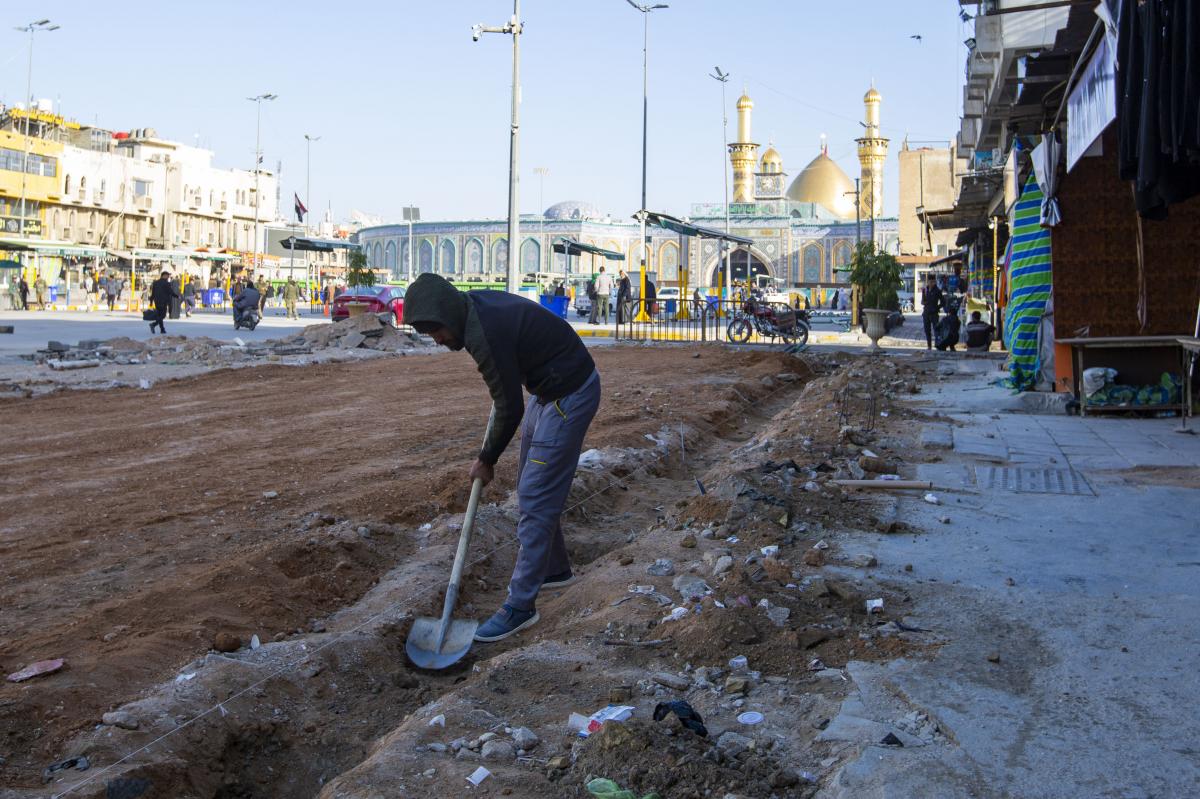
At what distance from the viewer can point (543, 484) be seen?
16.2 ft

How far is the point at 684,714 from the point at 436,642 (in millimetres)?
1677

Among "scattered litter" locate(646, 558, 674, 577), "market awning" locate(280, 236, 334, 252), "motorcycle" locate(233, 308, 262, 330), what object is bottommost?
"scattered litter" locate(646, 558, 674, 577)

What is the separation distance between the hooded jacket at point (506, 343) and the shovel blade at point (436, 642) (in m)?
0.73

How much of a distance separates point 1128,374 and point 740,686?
8266mm

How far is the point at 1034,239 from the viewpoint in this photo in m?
11.7

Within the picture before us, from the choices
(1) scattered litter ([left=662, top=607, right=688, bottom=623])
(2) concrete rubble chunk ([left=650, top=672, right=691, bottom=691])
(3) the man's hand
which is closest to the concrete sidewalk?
(2) concrete rubble chunk ([left=650, top=672, right=691, bottom=691])

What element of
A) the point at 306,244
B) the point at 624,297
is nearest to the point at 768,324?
the point at 624,297

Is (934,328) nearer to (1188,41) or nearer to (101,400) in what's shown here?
(101,400)

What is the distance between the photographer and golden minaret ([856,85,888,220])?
7662cm

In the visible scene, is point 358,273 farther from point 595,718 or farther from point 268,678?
point 595,718

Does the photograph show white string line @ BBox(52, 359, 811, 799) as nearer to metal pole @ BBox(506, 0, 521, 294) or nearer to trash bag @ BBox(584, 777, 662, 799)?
trash bag @ BBox(584, 777, 662, 799)

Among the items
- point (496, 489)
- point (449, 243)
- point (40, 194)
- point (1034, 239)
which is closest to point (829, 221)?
point (449, 243)

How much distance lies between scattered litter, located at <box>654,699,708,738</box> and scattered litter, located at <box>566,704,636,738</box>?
10cm

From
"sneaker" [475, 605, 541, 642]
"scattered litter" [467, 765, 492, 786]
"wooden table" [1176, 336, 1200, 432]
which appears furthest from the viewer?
"wooden table" [1176, 336, 1200, 432]
